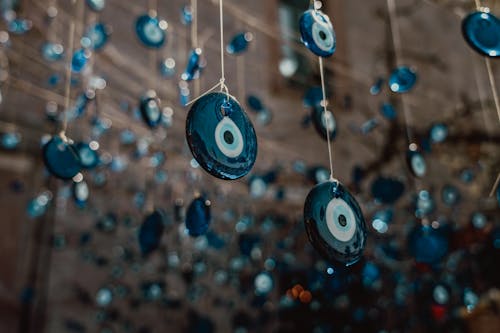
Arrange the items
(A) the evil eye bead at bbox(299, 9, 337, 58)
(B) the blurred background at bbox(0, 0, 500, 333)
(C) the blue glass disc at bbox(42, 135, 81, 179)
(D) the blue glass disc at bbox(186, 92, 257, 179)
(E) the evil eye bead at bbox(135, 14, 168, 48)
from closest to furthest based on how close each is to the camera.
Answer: (D) the blue glass disc at bbox(186, 92, 257, 179), (A) the evil eye bead at bbox(299, 9, 337, 58), (C) the blue glass disc at bbox(42, 135, 81, 179), (E) the evil eye bead at bbox(135, 14, 168, 48), (B) the blurred background at bbox(0, 0, 500, 333)

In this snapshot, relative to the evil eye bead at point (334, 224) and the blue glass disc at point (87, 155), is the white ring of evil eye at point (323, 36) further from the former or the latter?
the blue glass disc at point (87, 155)

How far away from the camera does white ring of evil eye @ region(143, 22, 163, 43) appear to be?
7.93ft

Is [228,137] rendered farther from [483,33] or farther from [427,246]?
A: [427,246]

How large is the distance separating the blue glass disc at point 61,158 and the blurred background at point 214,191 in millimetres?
1321

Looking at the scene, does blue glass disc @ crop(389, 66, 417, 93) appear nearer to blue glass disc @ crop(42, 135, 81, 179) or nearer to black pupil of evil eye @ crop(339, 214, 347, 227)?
black pupil of evil eye @ crop(339, 214, 347, 227)

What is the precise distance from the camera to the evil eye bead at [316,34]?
1480 millimetres

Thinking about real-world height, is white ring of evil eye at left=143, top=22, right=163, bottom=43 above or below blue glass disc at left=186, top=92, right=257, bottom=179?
above

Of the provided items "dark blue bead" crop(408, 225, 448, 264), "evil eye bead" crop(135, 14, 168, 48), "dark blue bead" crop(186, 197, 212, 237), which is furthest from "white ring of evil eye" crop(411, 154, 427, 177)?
"evil eye bead" crop(135, 14, 168, 48)

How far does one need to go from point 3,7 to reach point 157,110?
10.1ft

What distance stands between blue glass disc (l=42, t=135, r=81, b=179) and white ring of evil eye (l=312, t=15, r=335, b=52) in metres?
1.13

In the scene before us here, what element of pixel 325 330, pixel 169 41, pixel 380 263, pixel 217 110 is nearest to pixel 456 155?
pixel 380 263

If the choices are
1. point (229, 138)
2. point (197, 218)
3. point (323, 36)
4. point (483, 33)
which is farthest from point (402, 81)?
point (229, 138)

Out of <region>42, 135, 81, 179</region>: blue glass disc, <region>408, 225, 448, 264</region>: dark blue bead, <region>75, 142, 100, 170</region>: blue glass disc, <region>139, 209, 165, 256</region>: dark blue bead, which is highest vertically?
<region>75, 142, 100, 170</region>: blue glass disc

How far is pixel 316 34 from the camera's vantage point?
1503 mm
